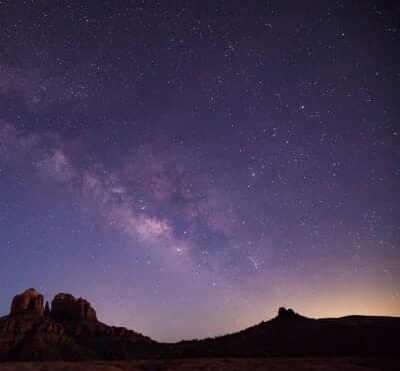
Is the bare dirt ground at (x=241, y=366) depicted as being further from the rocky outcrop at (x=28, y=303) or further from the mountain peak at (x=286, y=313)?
the rocky outcrop at (x=28, y=303)

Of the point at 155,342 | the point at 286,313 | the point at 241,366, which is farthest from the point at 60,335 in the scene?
the point at 241,366

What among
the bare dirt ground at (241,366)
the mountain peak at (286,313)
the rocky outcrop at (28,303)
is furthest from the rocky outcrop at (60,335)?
the bare dirt ground at (241,366)

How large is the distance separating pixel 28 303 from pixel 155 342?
54.4 meters

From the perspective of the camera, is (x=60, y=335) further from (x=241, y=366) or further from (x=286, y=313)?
(x=241, y=366)

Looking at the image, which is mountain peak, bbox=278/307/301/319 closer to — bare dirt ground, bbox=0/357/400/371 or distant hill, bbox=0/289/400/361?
distant hill, bbox=0/289/400/361

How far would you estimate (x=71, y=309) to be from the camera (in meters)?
119

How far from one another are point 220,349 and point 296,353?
11366 millimetres

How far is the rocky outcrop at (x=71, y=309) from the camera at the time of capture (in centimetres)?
11381

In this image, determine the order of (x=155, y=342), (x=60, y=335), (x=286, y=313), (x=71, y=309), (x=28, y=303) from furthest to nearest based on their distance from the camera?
(x=71, y=309)
(x=28, y=303)
(x=155, y=342)
(x=60, y=335)
(x=286, y=313)

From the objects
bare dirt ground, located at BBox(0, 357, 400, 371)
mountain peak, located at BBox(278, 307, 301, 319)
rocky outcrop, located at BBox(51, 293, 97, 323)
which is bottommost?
bare dirt ground, located at BBox(0, 357, 400, 371)

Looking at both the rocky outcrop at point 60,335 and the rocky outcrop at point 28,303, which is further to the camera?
the rocky outcrop at point 28,303

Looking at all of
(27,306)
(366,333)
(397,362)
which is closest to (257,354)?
(366,333)

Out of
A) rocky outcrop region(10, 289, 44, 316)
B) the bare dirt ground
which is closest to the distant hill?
rocky outcrop region(10, 289, 44, 316)

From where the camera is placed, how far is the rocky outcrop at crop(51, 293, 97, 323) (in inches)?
4481
